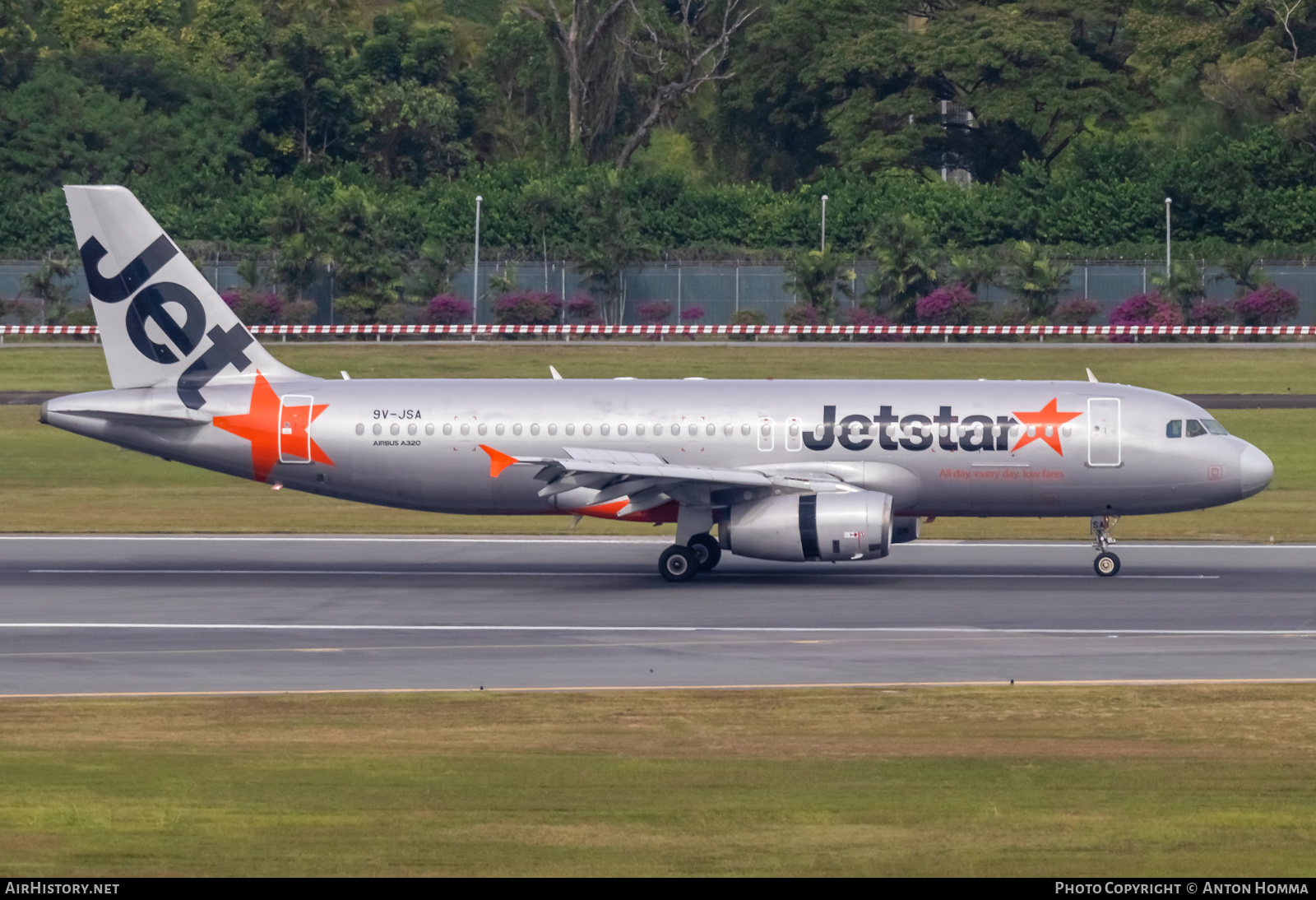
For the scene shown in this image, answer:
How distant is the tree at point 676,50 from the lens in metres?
117

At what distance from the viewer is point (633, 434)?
34812mm

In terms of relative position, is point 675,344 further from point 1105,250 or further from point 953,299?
point 1105,250

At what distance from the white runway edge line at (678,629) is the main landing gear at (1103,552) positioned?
6351mm

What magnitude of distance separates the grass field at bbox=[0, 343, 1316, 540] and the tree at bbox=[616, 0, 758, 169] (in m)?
42.2

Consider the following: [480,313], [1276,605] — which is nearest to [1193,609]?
[1276,605]

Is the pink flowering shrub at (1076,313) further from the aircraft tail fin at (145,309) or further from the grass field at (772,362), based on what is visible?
the aircraft tail fin at (145,309)

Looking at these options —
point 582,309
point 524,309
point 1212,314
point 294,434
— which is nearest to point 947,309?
point 1212,314

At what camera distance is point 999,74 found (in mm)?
107750

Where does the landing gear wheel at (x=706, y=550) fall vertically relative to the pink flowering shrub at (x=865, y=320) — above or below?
below

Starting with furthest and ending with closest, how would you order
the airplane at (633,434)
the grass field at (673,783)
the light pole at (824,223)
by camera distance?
the light pole at (824,223) → the airplane at (633,434) → the grass field at (673,783)

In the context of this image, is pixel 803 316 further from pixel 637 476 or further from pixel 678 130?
pixel 637 476

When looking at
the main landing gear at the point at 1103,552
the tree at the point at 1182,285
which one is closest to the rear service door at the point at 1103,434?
the main landing gear at the point at 1103,552

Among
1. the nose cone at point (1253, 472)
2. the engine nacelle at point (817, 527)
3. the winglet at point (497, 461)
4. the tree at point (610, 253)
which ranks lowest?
the engine nacelle at point (817, 527)

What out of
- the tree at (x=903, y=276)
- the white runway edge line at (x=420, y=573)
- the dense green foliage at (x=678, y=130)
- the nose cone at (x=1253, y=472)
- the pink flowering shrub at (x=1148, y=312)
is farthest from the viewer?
the dense green foliage at (x=678, y=130)
